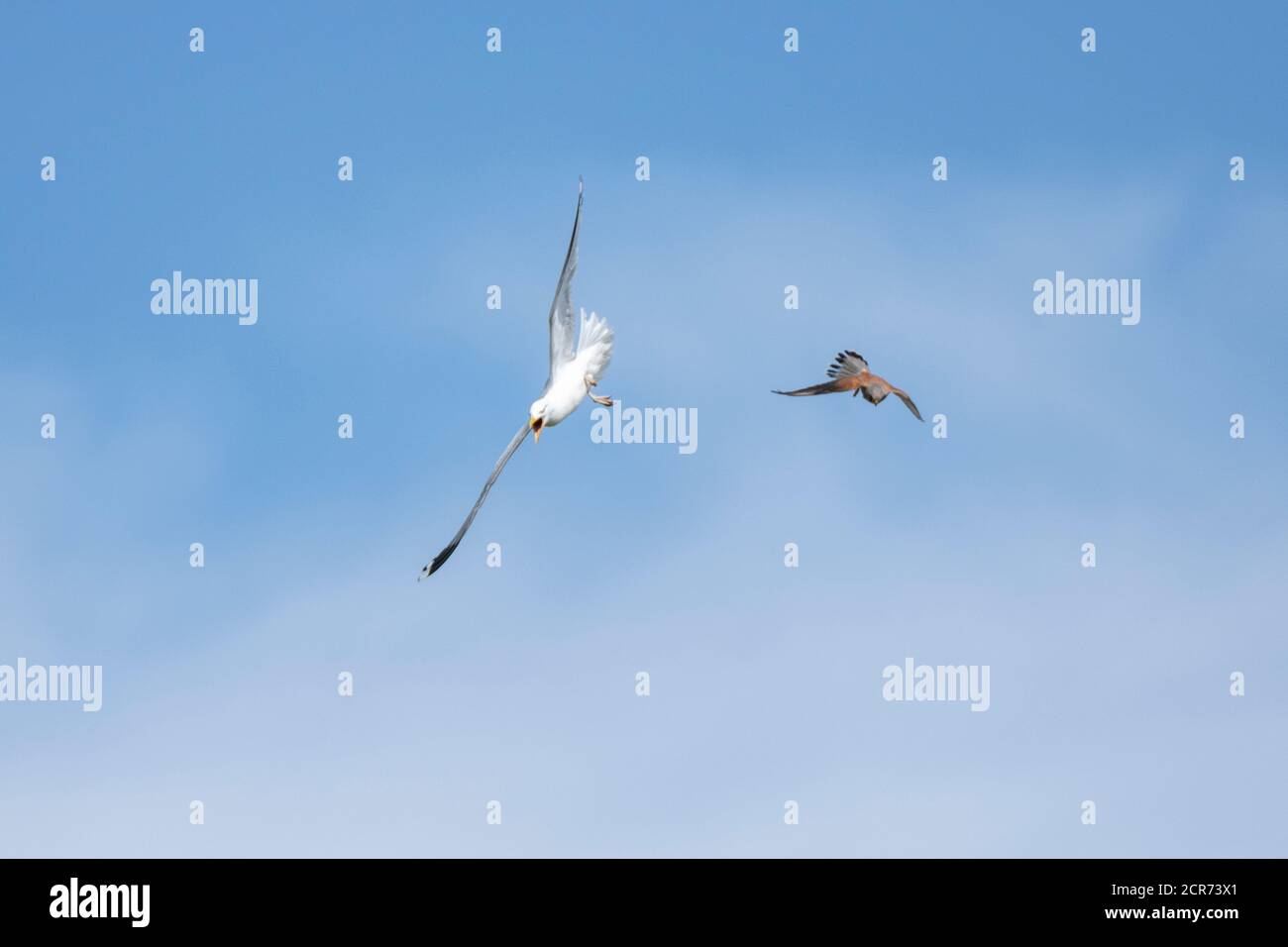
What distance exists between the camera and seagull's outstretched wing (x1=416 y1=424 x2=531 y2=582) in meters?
14.4

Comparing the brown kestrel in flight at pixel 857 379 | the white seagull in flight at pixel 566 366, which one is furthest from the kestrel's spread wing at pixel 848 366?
the white seagull in flight at pixel 566 366

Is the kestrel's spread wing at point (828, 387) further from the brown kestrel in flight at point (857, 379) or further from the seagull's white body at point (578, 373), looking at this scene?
the seagull's white body at point (578, 373)

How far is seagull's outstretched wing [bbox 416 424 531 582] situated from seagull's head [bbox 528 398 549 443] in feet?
0.24

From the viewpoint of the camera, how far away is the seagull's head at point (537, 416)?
14.9 metres

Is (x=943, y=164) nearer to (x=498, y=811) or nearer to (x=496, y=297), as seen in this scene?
(x=496, y=297)

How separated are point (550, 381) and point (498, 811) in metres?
5.55

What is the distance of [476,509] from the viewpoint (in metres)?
14.7

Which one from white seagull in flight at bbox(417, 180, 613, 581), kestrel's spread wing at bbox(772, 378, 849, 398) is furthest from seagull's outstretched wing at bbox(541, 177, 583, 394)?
kestrel's spread wing at bbox(772, 378, 849, 398)

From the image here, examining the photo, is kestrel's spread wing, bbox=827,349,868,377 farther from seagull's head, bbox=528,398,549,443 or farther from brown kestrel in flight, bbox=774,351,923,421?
seagull's head, bbox=528,398,549,443

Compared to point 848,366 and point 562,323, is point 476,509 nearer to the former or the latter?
point 562,323

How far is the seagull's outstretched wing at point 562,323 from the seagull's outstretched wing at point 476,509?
593 mm

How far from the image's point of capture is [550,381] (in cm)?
1516
